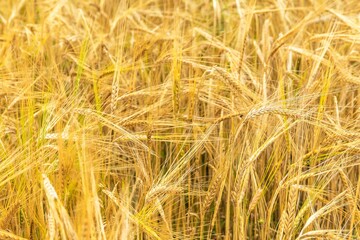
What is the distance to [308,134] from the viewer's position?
2.20 m

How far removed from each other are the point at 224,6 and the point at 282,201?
1.57 meters

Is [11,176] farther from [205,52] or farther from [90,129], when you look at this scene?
[205,52]

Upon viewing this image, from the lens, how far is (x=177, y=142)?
205 cm

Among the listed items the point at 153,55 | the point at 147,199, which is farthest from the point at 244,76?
the point at 147,199

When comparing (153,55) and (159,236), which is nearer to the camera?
(159,236)

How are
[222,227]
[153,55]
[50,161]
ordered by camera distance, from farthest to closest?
[153,55], [222,227], [50,161]

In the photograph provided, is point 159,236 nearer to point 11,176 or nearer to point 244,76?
point 11,176

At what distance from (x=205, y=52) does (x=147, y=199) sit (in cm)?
115

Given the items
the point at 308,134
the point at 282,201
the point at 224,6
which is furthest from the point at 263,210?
the point at 224,6

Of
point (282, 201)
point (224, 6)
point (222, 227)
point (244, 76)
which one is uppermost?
point (224, 6)

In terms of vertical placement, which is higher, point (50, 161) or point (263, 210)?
point (50, 161)

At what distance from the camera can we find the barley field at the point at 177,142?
66.0 inches

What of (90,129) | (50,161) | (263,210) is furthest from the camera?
(263,210)

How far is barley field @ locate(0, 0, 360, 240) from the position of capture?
1.68m
